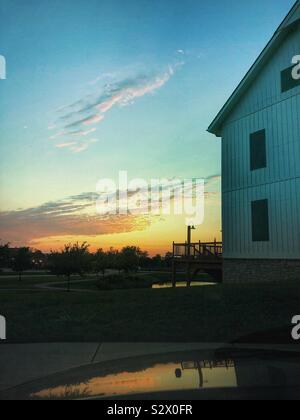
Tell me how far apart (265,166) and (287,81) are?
3.01 metres

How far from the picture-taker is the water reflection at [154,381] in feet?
7.36

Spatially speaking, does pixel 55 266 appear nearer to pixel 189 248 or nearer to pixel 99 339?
pixel 189 248

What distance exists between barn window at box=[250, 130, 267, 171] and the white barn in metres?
0.04

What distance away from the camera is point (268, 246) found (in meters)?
16.3

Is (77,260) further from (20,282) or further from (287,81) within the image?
(287,81)

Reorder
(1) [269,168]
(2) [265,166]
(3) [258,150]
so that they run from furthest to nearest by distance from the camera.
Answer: (3) [258,150]
(2) [265,166]
(1) [269,168]

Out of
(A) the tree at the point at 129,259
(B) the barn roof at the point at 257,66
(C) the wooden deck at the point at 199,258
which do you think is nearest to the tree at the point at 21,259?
(A) the tree at the point at 129,259

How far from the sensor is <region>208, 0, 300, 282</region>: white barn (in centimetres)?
1547

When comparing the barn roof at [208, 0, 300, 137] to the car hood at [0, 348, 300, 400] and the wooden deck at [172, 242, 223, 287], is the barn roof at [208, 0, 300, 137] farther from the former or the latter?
the car hood at [0, 348, 300, 400]

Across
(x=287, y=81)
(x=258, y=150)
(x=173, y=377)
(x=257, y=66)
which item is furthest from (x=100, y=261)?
(x=173, y=377)

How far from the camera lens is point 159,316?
31.0 feet
